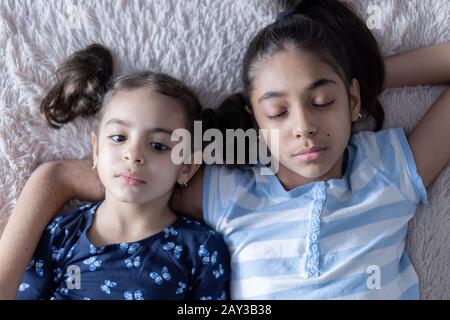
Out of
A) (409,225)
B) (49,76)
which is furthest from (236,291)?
(49,76)

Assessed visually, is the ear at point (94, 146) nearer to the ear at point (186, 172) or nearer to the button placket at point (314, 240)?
the ear at point (186, 172)

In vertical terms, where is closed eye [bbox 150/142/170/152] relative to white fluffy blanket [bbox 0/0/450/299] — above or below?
below

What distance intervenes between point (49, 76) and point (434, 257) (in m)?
0.79

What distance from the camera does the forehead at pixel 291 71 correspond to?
1.03 m

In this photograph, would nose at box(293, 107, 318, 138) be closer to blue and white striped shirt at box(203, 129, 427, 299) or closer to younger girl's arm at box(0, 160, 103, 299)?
blue and white striped shirt at box(203, 129, 427, 299)

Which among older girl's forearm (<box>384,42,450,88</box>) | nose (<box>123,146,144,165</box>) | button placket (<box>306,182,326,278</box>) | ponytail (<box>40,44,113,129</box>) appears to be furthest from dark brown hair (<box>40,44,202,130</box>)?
older girl's forearm (<box>384,42,450,88</box>)

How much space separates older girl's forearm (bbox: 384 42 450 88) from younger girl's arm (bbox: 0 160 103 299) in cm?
59

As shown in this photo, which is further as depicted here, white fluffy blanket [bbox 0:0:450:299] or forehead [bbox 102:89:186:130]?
white fluffy blanket [bbox 0:0:450:299]

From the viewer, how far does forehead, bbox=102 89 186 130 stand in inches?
40.3

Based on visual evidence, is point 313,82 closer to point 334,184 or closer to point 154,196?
point 334,184

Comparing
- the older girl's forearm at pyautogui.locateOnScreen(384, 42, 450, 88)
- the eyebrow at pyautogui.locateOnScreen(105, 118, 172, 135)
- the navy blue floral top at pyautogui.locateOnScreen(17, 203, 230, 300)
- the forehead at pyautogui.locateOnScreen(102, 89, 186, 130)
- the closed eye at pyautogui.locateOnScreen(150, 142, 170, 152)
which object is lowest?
the navy blue floral top at pyautogui.locateOnScreen(17, 203, 230, 300)

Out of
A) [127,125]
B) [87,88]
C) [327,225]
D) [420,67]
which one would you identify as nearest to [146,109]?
[127,125]

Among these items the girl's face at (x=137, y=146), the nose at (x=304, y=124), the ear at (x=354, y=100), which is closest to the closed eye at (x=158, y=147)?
the girl's face at (x=137, y=146)

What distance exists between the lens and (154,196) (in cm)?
105
